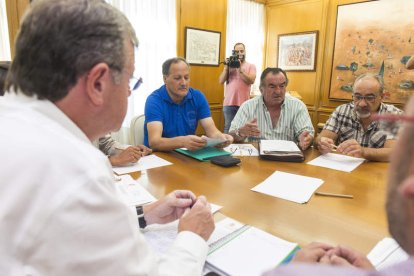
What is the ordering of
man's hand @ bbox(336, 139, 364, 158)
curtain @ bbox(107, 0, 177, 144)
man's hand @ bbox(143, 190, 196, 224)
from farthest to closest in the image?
1. curtain @ bbox(107, 0, 177, 144)
2. man's hand @ bbox(336, 139, 364, 158)
3. man's hand @ bbox(143, 190, 196, 224)

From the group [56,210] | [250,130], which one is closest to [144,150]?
[250,130]

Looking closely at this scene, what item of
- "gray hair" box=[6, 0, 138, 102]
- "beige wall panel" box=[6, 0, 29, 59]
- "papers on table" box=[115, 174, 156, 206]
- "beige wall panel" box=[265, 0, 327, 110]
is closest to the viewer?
"gray hair" box=[6, 0, 138, 102]

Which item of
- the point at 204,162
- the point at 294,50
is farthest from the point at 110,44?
the point at 294,50

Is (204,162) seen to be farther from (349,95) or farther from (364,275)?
(349,95)

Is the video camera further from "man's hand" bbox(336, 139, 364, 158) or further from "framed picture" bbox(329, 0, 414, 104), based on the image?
"man's hand" bbox(336, 139, 364, 158)

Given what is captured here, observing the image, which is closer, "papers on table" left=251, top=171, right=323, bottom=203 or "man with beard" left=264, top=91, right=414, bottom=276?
"man with beard" left=264, top=91, right=414, bottom=276

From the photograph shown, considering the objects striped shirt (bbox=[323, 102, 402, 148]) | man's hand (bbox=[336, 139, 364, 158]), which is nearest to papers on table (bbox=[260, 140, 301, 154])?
man's hand (bbox=[336, 139, 364, 158])

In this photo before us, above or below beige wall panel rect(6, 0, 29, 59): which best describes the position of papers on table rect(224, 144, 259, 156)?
below

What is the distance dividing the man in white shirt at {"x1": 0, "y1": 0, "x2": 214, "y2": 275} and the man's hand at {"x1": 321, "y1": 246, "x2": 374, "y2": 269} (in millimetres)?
318

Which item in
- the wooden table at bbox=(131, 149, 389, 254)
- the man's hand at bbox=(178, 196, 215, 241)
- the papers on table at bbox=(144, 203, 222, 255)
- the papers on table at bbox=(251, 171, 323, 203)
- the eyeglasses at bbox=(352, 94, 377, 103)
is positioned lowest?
the papers on table at bbox=(144, 203, 222, 255)

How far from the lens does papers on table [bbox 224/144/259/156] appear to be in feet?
6.50

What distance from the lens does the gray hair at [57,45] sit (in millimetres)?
653

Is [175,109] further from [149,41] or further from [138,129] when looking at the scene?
[149,41]

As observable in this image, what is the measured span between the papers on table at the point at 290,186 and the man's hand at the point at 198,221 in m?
0.48
